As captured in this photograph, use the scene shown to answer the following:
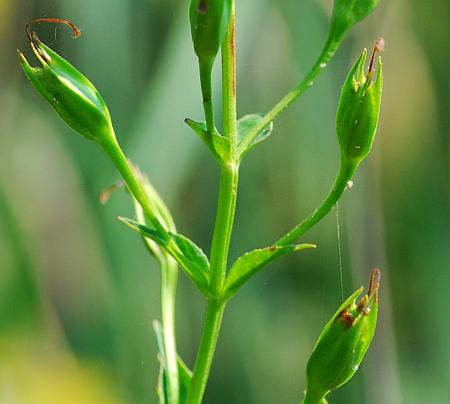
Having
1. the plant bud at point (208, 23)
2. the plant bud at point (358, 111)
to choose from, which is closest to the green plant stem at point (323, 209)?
the plant bud at point (358, 111)

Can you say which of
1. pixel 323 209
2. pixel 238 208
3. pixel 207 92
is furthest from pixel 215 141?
pixel 238 208

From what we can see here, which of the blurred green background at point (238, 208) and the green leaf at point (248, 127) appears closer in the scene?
the green leaf at point (248, 127)

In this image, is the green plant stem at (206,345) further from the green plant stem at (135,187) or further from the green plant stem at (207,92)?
the green plant stem at (207,92)

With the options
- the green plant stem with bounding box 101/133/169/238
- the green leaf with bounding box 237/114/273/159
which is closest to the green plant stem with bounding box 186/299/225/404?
the green plant stem with bounding box 101/133/169/238

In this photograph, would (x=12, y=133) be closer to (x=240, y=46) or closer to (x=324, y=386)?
(x=240, y=46)

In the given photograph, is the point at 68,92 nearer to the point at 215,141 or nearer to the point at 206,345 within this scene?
the point at 215,141

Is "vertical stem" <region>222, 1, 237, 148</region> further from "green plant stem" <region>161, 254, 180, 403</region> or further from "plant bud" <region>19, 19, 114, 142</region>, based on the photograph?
"green plant stem" <region>161, 254, 180, 403</region>

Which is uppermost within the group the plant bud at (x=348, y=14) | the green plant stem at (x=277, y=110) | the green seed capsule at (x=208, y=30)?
the plant bud at (x=348, y=14)
